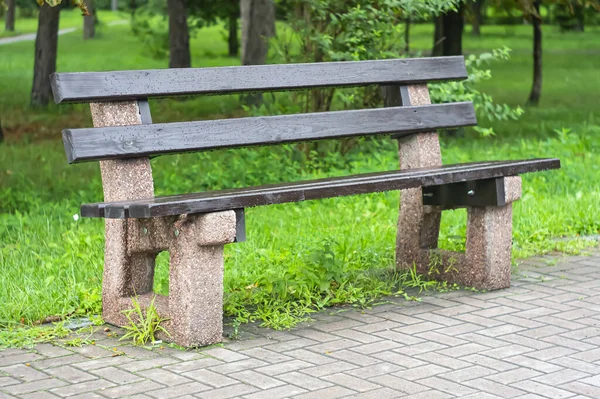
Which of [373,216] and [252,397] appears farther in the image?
[373,216]

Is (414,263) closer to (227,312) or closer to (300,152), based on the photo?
(227,312)

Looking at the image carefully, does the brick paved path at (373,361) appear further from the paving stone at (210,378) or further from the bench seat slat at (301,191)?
the bench seat slat at (301,191)

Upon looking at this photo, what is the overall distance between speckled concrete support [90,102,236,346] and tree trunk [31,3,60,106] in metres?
11.8

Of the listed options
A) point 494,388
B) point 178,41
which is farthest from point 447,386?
point 178,41

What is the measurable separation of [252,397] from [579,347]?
1.53 metres

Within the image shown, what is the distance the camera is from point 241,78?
491cm

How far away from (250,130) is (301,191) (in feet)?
2.12

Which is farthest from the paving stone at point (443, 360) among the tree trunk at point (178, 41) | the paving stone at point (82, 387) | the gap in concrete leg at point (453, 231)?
the tree trunk at point (178, 41)

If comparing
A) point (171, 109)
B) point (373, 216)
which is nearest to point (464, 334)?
point (373, 216)

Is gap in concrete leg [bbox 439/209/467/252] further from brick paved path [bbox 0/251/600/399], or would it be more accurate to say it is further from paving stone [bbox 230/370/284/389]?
paving stone [bbox 230/370/284/389]

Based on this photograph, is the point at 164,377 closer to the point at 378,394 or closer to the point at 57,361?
the point at 57,361

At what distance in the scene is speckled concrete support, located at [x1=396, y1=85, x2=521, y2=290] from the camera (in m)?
5.25

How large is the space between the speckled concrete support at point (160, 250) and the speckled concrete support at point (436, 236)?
1.57 meters

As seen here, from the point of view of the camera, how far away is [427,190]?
5.52 meters
